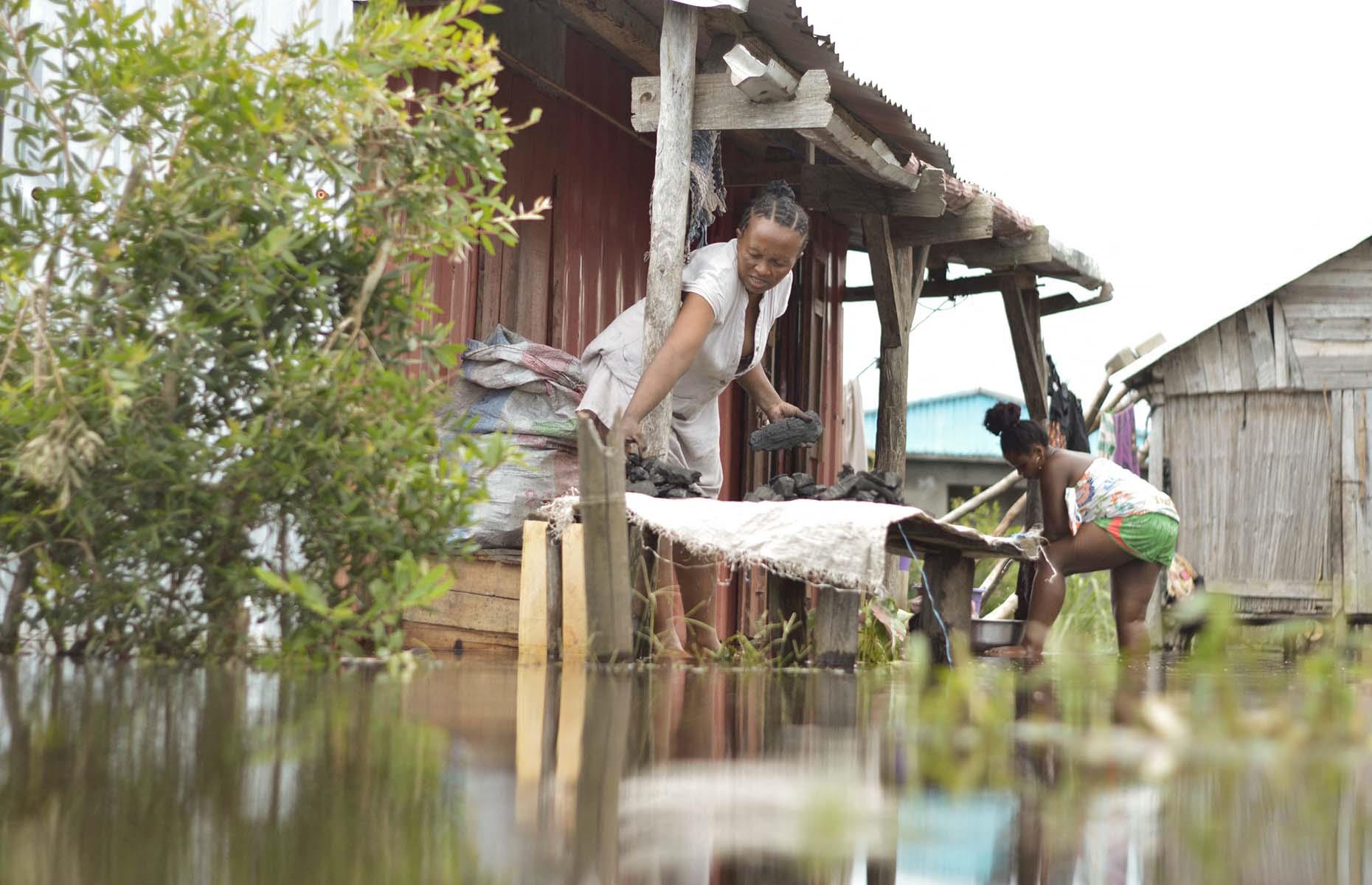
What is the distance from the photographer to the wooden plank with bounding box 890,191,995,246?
26.8 ft

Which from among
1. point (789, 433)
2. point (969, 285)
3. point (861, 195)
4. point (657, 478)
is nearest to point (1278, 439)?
point (969, 285)

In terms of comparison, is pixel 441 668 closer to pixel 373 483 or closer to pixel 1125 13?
pixel 373 483

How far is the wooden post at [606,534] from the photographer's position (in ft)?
13.0

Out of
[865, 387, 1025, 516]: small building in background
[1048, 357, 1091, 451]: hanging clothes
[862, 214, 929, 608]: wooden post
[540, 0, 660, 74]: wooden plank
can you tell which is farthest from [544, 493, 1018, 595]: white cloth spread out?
[865, 387, 1025, 516]: small building in background

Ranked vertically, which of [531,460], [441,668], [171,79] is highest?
[171,79]

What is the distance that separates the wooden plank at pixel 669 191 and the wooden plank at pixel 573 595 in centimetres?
88

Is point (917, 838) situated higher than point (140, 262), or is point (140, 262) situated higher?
point (140, 262)

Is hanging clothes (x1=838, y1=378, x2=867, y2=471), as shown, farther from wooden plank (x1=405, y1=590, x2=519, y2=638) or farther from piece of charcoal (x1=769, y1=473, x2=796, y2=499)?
wooden plank (x1=405, y1=590, x2=519, y2=638)

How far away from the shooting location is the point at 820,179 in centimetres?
781

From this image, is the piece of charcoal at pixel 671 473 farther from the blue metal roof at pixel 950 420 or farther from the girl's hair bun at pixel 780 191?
the blue metal roof at pixel 950 420

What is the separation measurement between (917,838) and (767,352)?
27.9 feet

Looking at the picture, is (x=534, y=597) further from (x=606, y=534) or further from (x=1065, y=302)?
(x=1065, y=302)

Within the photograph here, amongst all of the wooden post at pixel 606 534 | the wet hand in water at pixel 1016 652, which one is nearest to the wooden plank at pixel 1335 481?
the wet hand in water at pixel 1016 652

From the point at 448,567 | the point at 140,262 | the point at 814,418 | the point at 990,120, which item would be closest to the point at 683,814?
the point at 448,567
